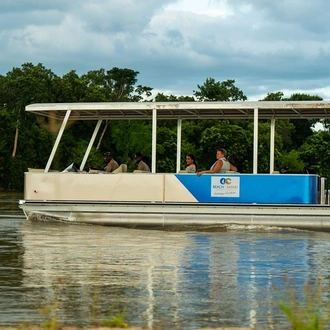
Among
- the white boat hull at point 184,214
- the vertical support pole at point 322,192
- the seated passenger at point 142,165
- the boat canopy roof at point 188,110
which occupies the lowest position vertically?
the white boat hull at point 184,214

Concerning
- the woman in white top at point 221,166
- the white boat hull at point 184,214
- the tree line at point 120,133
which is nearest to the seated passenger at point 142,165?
the white boat hull at point 184,214

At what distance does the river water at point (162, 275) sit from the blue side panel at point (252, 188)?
0.63 meters

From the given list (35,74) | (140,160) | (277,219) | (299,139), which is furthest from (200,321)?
(299,139)

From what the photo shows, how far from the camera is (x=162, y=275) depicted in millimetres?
11906

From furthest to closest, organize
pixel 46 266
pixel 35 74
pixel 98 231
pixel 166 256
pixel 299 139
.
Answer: pixel 299 139 < pixel 35 74 < pixel 98 231 < pixel 166 256 < pixel 46 266

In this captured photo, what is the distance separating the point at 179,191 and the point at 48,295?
368 inches

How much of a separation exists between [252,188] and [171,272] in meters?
7.08

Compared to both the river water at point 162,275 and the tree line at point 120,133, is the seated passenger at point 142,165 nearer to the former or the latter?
the river water at point 162,275

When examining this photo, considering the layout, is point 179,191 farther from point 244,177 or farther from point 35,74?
point 35,74

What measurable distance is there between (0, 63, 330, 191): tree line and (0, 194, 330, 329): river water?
1410cm

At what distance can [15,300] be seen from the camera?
974 cm

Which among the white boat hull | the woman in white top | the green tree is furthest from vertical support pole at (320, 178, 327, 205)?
the green tree

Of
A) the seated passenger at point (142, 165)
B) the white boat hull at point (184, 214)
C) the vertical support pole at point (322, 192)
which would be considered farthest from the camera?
the seated passenger at point (142, 165)

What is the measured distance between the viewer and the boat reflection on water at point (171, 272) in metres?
9.09
